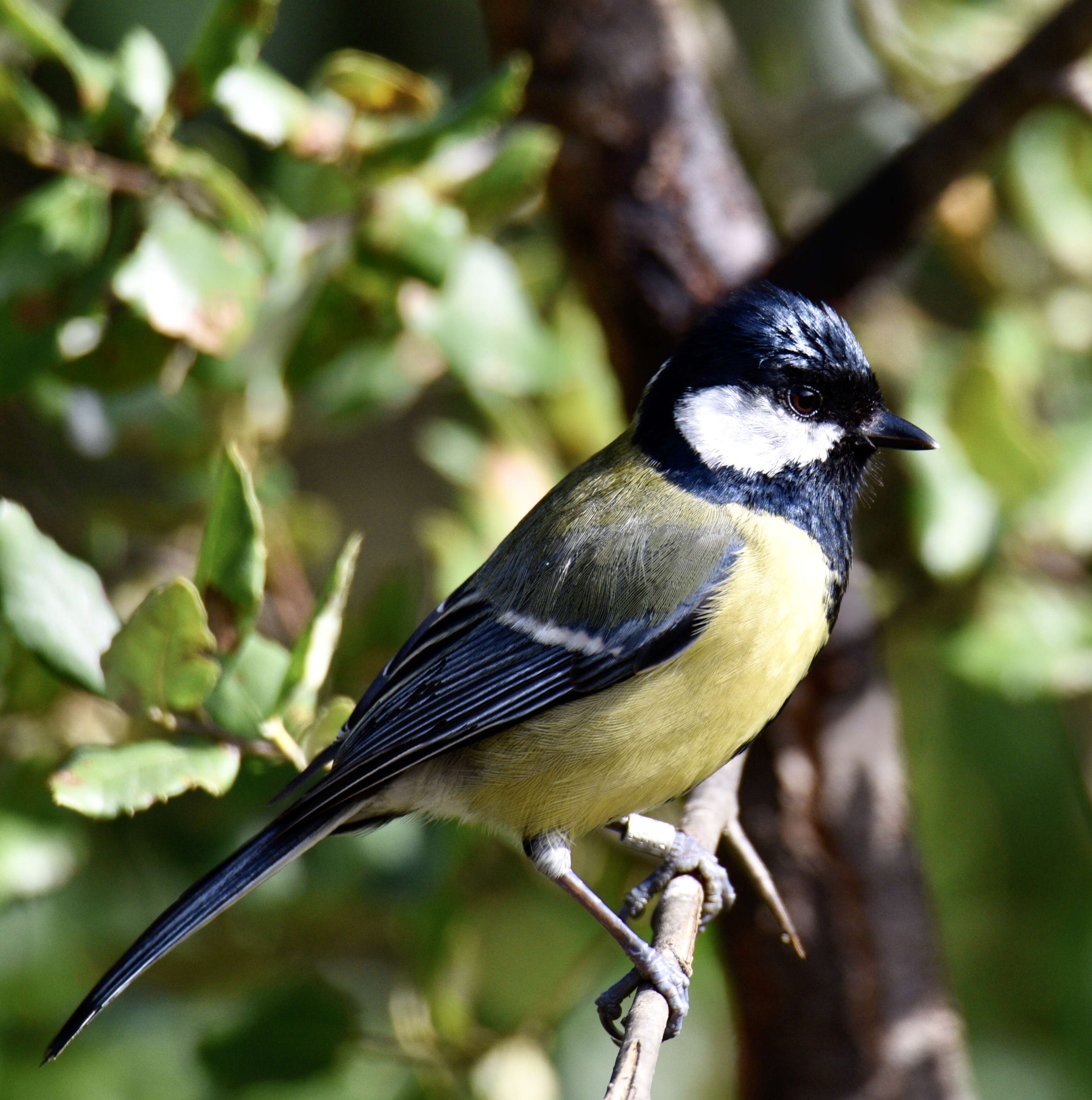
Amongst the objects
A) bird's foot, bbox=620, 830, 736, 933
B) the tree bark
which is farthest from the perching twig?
the tree bark

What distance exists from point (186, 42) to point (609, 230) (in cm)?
138

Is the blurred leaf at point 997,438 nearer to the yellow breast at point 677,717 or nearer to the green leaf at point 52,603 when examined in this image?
the yellow breast at point 677,717

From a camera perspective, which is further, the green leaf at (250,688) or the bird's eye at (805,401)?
the bird's eye at (805,401)

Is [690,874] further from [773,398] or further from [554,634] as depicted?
[773,398]

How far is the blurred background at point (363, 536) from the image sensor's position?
1.32 meters

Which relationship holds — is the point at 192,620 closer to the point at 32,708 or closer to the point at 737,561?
the point at 32,708

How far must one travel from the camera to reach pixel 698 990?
2.07 metres

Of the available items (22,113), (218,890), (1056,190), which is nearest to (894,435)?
(1056,190)

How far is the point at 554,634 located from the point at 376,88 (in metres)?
0.67

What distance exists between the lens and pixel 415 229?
152 cm

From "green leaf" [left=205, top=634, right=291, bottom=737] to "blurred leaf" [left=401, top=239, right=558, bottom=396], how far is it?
509 millimetres

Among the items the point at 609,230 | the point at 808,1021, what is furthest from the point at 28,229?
the point at 808,1021

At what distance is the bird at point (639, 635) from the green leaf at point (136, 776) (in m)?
0.17

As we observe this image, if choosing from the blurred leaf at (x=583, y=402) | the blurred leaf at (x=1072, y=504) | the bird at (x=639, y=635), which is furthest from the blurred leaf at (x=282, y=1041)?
the blurred leaf at (x=1072, y=504)
